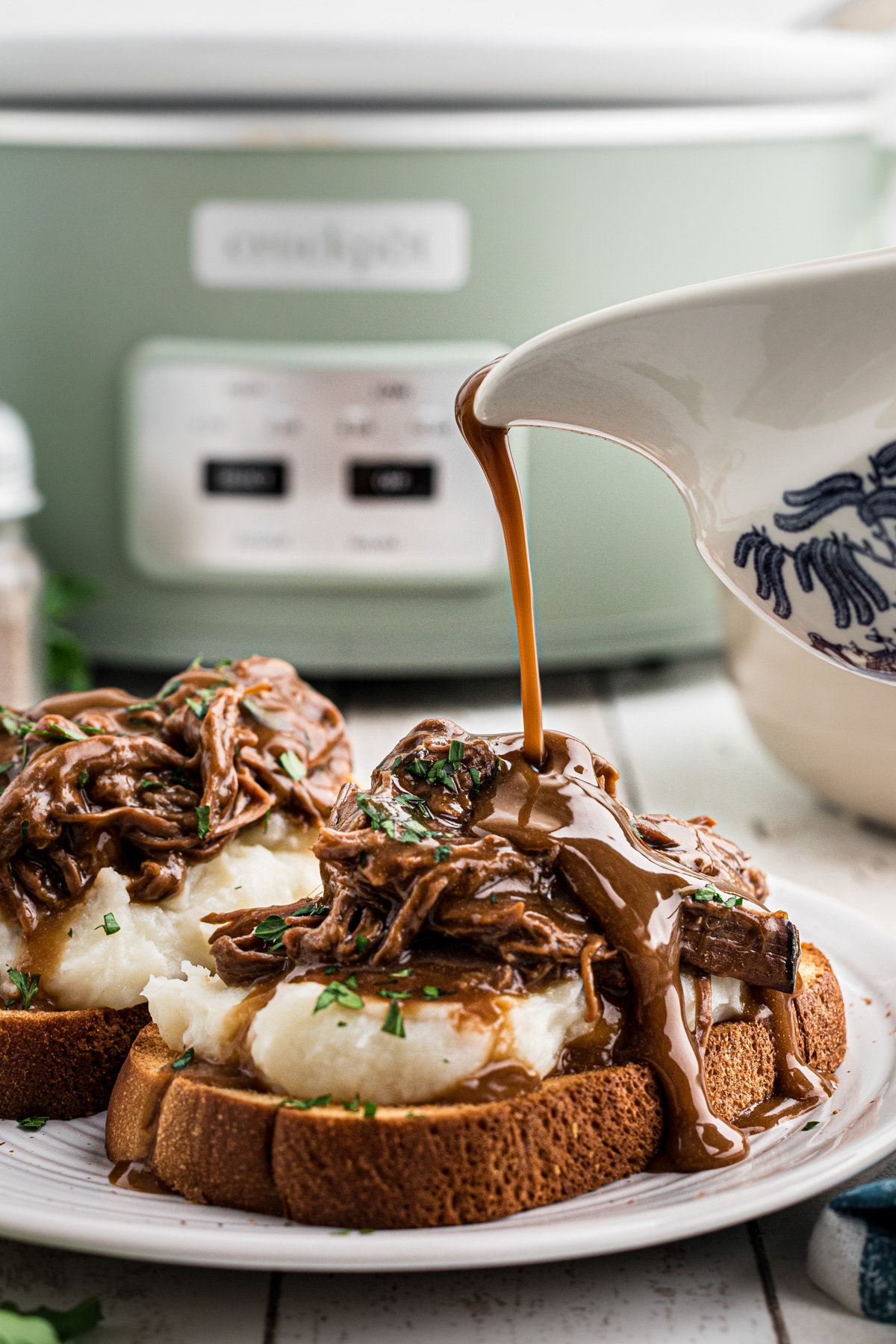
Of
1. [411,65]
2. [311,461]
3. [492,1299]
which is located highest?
[411,65]

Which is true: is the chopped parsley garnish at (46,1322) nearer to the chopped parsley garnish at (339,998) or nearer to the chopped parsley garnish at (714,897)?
the chopped parsley garnish at (339,998)

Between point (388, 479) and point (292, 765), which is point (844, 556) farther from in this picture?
point (388, 479)

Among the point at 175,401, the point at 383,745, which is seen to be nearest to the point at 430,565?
the point at 383,745

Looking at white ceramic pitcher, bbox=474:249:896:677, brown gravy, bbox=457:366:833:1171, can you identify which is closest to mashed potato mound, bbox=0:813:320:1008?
brown gravy, bbox=457:366:833:1171

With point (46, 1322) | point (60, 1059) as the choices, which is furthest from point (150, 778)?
point (46, 1322)

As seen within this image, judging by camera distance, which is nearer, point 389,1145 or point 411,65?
point 389,1145

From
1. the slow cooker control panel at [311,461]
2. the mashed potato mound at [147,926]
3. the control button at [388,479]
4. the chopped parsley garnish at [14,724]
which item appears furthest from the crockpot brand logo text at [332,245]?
the mashed potato mound at [147,926]
